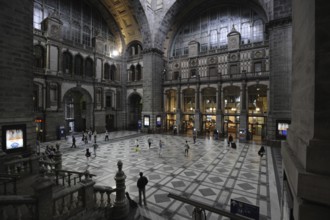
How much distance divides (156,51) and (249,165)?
77.0ft

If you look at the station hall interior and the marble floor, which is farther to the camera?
the marble floor

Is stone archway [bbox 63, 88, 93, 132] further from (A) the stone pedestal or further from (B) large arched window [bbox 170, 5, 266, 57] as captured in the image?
(A) the stone pedestal

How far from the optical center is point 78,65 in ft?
87.7

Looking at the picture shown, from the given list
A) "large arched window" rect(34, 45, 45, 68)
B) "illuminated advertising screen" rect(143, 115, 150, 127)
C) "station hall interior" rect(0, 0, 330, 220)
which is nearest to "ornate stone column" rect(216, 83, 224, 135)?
"station hall interior" rect(0, 0, 330, 220)

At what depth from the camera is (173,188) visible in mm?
8500

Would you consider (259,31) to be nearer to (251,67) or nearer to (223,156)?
(251,67)

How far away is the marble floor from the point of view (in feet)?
22.8

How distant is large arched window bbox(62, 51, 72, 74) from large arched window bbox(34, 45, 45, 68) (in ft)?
9.02

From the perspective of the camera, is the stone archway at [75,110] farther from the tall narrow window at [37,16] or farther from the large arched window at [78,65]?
the tall narrow window at [37,16]

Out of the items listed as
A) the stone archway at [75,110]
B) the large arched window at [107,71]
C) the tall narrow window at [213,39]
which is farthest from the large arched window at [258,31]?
the stone archway at [75,110]

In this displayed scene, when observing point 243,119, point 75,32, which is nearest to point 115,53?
point 75,32

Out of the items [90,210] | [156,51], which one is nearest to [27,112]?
[90,210]

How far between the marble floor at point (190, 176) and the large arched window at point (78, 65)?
15194mm

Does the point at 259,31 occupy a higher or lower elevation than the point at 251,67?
higher
